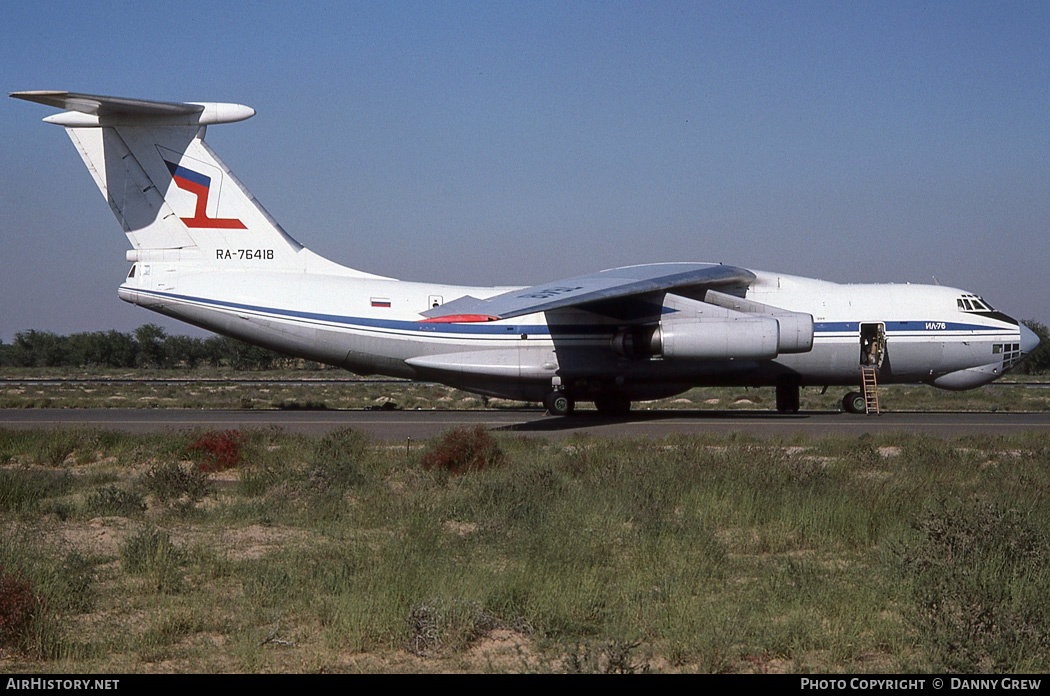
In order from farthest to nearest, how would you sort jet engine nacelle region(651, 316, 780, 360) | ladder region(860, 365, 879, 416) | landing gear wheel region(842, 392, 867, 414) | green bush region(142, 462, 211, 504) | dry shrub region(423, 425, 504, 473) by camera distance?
landing gear wheel region(842, 392, 867, 414), ladder region(860, 365, 879, 416), jet engine nacelle region(651, 316, 780, 360), dry shrub region(423, 425, 504, 473), green bush region(142, 462, 211, 504)

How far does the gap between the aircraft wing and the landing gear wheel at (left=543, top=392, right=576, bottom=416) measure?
248 cm

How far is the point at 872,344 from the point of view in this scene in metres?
19.9

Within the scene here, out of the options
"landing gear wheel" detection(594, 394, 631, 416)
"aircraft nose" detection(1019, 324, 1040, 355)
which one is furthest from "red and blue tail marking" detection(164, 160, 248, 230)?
"aircraft nose" detection(1019, 324, 1040, 355)

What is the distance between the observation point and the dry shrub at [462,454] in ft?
37.1

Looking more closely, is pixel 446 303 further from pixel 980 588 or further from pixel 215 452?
pixel 980 588

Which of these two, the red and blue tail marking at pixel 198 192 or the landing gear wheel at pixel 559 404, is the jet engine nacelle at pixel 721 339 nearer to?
the landing gear wheel at pixel 559 404

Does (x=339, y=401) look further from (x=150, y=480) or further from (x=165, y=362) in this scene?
(x=165, y=362)

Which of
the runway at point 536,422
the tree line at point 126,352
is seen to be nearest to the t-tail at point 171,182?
the runway at point 536,422

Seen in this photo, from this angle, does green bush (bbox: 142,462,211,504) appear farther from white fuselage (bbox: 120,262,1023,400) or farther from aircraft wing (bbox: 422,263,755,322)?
white fuselage (bbox: 120,262,1023,400)

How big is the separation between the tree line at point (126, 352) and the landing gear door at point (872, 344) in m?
60.9

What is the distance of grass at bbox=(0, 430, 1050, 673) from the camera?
16.2ft

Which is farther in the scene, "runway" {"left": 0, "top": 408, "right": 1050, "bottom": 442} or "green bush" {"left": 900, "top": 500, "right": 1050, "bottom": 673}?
"runway" {"left": 0, "top": 408, "right": 1050, "bottom": 442}

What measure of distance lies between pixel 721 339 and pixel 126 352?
7224 cm
